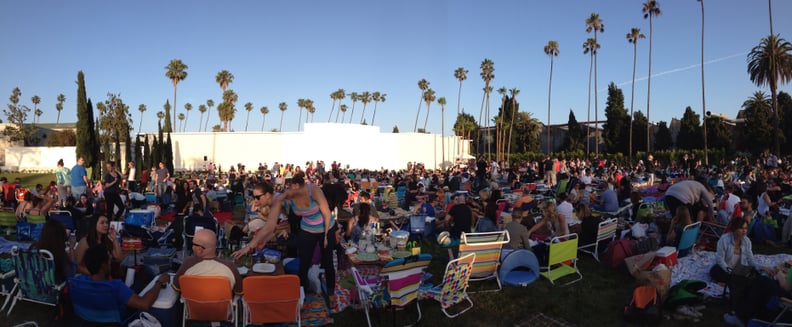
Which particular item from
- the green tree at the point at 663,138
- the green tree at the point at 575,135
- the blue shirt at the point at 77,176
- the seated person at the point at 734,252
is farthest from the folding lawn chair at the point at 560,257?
the green tree at the point at 575,135

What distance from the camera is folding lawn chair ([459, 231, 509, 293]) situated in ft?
18.8

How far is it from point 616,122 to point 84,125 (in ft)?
152

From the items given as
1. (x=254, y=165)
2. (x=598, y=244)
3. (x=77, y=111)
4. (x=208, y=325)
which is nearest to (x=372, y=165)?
(x=254, y=165)

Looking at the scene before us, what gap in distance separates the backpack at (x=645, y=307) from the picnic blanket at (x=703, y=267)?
1.41m

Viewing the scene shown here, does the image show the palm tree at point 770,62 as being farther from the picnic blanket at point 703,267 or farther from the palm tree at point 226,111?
the palm tree at point 226,111

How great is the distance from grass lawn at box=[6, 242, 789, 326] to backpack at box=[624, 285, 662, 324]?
172mm

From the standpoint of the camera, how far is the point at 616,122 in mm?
46938

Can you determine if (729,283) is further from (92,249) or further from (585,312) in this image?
(92,249)

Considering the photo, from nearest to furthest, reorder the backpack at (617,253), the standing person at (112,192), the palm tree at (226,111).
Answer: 1. the backpack at (617,253)
2. the standing person at (112,192)
3. the palm tree at (226,111)

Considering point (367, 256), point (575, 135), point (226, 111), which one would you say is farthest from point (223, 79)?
point (367, 256)

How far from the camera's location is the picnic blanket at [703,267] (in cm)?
623

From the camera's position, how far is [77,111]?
2983cm

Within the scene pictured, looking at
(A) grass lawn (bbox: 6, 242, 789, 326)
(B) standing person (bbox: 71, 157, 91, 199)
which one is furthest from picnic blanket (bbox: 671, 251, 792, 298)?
(B) standing person (bbox: 71, 157, 91, 199)

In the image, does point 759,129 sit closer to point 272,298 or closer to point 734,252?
point 734,252
